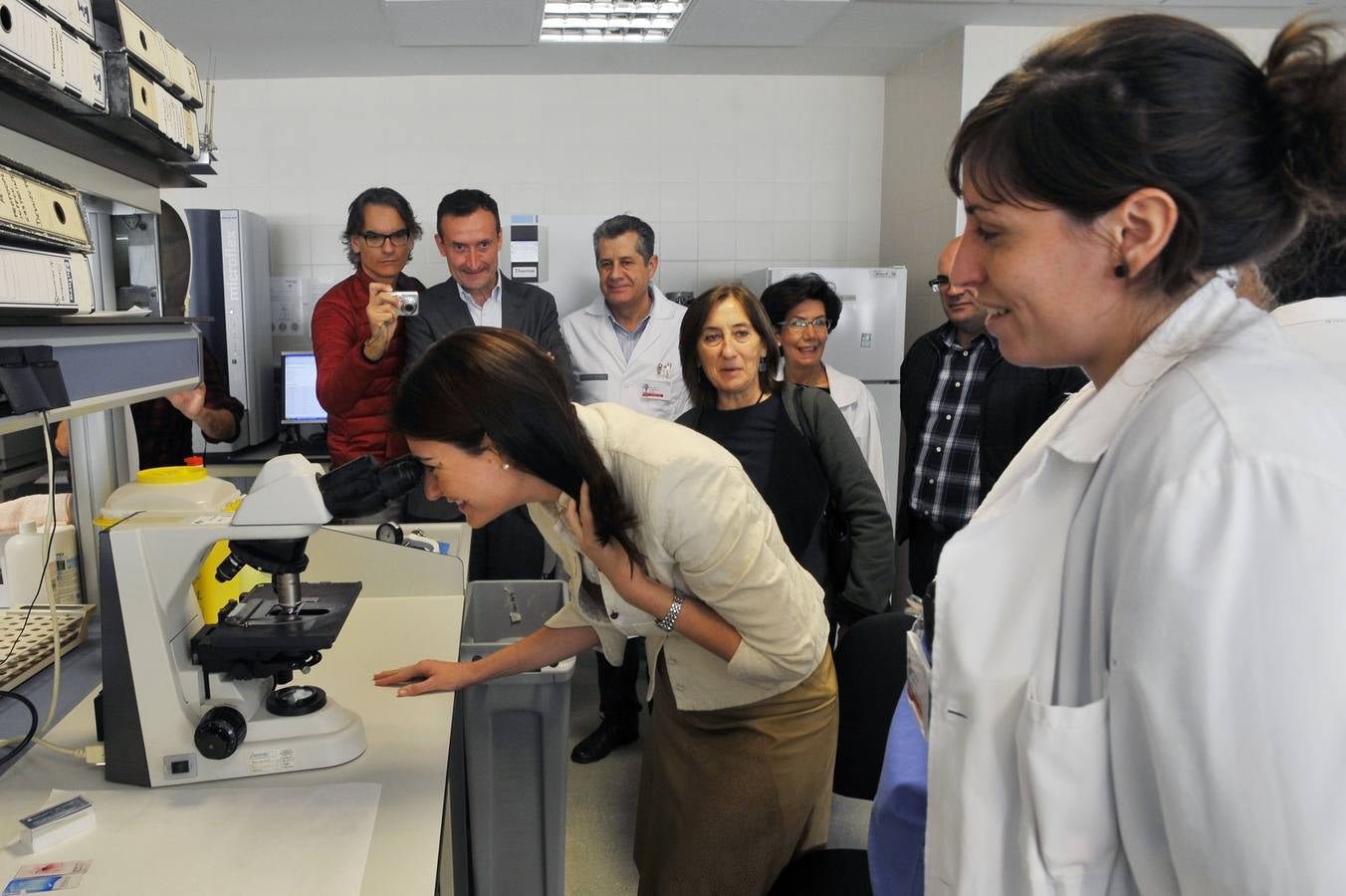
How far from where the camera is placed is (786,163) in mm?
4605

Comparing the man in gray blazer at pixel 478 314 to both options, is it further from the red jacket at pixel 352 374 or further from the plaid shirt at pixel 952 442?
the plaid shirt at pixel 952 442

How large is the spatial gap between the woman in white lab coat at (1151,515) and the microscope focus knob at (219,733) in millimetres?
875

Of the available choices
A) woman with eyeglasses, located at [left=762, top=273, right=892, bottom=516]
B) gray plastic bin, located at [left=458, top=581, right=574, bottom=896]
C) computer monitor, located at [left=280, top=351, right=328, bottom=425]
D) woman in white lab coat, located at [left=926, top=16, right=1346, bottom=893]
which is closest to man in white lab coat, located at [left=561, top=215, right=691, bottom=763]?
woman with eyeglasses, located at [left=762, top=273, right=892, bottom=516]

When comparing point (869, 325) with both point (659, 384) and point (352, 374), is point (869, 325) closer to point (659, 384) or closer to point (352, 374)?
point (659, 384)

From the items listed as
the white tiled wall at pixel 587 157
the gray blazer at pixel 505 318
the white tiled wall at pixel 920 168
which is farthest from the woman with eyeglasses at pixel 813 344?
the white tiled wall at pixel 587 157

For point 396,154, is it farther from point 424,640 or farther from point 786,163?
point 424,640

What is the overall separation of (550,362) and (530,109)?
3.45 m

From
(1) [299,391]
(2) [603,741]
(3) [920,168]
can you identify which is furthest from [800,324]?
(1) [299,391]

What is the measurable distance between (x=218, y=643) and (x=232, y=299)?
10.3ft

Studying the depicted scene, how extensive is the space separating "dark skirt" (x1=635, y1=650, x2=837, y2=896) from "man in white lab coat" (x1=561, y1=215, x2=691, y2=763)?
1.55 meters

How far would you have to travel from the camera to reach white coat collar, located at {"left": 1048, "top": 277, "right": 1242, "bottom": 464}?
2.31ft

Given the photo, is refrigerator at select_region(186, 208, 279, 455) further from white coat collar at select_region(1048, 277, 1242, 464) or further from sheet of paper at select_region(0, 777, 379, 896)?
white coat collar at select_region(1048, 277, 1242, 464)

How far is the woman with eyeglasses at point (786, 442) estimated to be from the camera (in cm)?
224

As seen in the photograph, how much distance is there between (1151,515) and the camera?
24.7 inches
